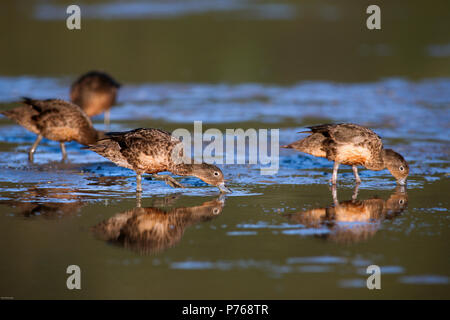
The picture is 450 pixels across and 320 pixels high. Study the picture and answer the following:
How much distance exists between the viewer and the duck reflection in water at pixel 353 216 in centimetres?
812

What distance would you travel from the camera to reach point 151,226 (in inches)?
331

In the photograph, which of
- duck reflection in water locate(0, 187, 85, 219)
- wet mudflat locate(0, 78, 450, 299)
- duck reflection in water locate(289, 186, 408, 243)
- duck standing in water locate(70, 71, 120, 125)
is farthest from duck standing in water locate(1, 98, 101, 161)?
duck reflection in water locate(289, 186, 408, 243)

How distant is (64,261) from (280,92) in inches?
485

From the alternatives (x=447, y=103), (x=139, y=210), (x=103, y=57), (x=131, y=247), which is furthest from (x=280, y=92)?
(x=131, y=247)

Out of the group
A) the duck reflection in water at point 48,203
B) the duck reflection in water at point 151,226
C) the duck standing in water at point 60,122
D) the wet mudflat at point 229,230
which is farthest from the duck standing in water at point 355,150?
the duck standing in water at point 60,122

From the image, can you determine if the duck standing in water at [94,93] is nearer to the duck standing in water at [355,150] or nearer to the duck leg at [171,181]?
the duck leg at [171,181]

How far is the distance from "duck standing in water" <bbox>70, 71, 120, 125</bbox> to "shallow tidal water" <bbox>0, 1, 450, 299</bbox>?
605 mm

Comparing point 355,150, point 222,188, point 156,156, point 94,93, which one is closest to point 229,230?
point 222,188

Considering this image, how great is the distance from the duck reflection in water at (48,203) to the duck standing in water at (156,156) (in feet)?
2.88

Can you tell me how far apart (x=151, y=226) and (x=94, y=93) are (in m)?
7.93

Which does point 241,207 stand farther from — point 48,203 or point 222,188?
point 48,203

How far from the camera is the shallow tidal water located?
6.93 metres
